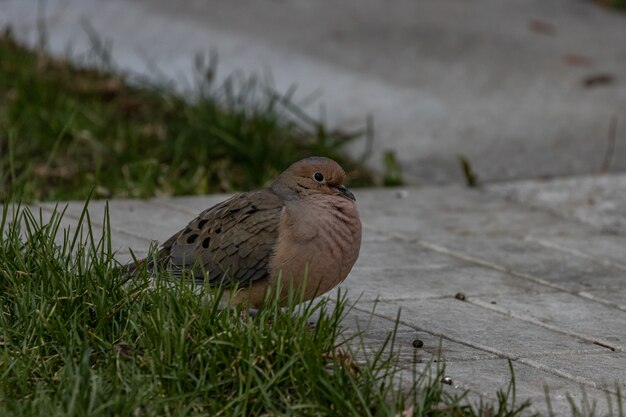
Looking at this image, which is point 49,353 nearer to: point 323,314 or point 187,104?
point 323,314

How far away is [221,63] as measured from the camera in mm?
8492

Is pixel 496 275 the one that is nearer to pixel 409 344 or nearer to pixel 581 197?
pixel 409 344

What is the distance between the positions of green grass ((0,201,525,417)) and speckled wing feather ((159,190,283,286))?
31 cm

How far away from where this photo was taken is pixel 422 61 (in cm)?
877

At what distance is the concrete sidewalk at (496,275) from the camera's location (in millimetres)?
3891

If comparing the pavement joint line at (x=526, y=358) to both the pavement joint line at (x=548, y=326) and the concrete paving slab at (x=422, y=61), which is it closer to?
the pavement joint line at (x=548, y=326)

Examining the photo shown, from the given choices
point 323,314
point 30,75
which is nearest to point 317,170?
point 323,314

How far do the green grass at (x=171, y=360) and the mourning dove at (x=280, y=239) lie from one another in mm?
255

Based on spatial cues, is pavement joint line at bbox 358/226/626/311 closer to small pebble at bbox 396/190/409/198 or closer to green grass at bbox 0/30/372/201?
small pebble at bbox 396/190/409/198

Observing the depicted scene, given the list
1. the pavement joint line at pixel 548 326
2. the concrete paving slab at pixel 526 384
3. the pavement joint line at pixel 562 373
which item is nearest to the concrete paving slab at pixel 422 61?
the pavement joint line at pixel 548 326

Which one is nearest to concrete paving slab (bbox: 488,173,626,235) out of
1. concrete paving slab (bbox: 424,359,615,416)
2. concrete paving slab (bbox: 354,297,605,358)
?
concrete paving slab (bbox: 354,297,605,358)

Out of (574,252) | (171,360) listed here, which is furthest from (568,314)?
(171,360)

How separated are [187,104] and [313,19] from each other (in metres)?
2.44

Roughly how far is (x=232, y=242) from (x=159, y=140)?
3130mm
